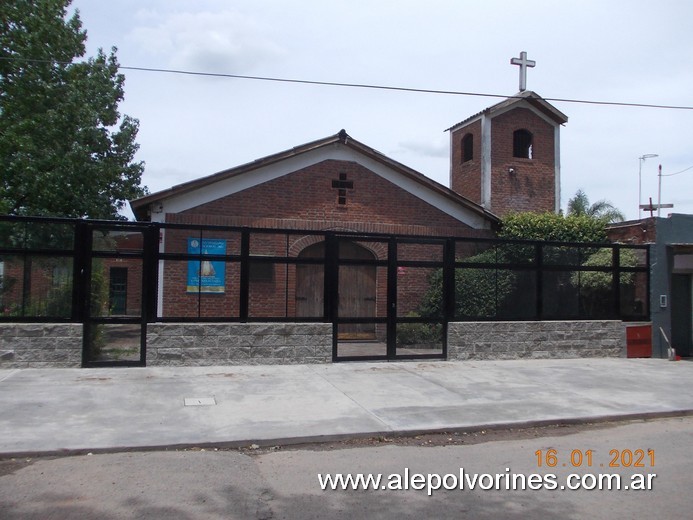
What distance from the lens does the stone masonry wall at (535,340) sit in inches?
494

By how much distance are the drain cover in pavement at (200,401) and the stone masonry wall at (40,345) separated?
9.90 ft

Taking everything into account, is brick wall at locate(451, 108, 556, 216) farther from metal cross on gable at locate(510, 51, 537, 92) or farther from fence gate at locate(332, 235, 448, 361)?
fence gate at locate(332, 235, 448, 361)

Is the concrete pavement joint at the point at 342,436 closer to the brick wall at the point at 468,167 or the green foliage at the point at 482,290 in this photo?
the green foliage at the point at 482,290

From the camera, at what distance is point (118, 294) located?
34.9 ft

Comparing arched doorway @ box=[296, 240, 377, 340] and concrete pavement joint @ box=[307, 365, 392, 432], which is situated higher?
arched doorway @ box=[296, 240, 377, 340]

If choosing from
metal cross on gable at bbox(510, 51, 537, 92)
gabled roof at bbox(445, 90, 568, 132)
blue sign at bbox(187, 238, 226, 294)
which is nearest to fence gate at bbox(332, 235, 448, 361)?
blue sign at bbox(187, 238, 226, 294)

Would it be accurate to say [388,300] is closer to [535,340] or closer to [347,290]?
[347,290]

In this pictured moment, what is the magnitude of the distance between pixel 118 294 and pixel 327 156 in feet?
22.8

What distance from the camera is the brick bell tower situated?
19.6m

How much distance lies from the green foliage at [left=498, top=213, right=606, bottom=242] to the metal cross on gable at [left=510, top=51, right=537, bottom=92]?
5.72 metres

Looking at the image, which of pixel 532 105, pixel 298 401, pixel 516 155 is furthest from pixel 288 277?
pixel 532 105

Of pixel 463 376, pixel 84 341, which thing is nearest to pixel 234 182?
pixel 84 341

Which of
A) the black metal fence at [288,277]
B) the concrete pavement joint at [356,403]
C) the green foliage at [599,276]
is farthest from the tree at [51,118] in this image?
the green foliage at [599,276]

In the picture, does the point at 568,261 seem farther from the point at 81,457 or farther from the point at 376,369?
the point at 81,457
